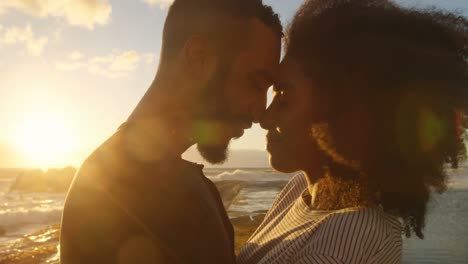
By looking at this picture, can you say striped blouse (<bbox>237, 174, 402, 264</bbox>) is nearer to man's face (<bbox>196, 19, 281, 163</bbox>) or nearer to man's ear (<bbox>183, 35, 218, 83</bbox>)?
man's face (<bbox>196, 19, 281, 163</bbox>)

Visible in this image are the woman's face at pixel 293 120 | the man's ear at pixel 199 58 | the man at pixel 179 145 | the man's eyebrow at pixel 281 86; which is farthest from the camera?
the man's ear at pixel 199 58

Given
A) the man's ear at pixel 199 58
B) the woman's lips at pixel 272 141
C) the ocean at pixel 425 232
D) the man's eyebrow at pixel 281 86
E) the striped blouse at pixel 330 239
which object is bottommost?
the ocean at pixel 425 232

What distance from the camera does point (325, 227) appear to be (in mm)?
2633

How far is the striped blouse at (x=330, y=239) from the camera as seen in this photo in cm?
244

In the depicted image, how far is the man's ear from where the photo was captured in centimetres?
360

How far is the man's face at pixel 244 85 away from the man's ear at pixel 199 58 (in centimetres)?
15

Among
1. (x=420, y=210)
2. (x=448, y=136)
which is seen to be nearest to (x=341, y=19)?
(x=448, y=136)

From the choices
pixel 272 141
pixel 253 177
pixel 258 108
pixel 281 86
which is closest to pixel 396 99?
pixel 281 86

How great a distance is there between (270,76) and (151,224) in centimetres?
189

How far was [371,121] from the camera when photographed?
114 inches

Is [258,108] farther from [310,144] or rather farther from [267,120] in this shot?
[310,144]

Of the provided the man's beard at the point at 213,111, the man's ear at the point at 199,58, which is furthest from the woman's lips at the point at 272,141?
the man's ear at the point at 199,58

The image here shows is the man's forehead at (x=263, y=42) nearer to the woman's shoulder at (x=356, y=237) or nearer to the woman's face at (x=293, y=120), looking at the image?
the woman's face at (x=293, y=120)

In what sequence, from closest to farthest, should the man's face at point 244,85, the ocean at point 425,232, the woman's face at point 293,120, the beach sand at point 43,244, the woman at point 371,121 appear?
1. the woman at point 371,121
2. the woman's face at point 293,120
3. the man's face at point 244,85
4. the ocean at point 425,232
5. the beach sand at point 43,244
